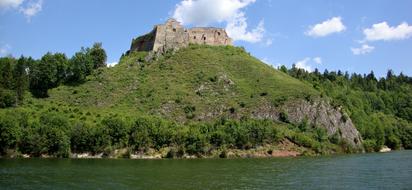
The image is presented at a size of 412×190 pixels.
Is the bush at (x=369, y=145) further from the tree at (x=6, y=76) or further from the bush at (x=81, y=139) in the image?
the tree at (x=6, y=76)

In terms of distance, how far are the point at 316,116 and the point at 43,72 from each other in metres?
98.6

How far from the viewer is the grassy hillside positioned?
154 m

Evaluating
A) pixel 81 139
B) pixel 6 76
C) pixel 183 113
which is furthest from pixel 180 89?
pixel 6 76

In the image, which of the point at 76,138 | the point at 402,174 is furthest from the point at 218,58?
the point at 402,174

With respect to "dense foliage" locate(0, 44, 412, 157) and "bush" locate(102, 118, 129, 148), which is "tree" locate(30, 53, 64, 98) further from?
"bush" locate(102, 118, 129, 148)

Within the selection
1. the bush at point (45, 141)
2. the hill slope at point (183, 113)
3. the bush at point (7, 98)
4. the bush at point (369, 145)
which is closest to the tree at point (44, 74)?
the hill slope at point (183, 113)

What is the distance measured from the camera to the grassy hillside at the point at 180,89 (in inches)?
6043

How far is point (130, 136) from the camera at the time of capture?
12700 cm

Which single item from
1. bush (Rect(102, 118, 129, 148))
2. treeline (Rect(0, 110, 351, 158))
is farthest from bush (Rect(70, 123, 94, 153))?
bush (Rect(102, 118, 129, 148))

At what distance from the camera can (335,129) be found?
526 feet

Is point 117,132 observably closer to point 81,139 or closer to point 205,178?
point 81,139

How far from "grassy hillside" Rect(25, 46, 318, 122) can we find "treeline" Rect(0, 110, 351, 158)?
11283mm

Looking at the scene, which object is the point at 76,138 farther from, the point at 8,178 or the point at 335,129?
the point at 335,129

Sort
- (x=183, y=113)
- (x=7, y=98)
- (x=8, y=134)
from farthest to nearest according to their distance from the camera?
(x=183, y=113)
(x=7, y=98)
(x=8, y=134)
